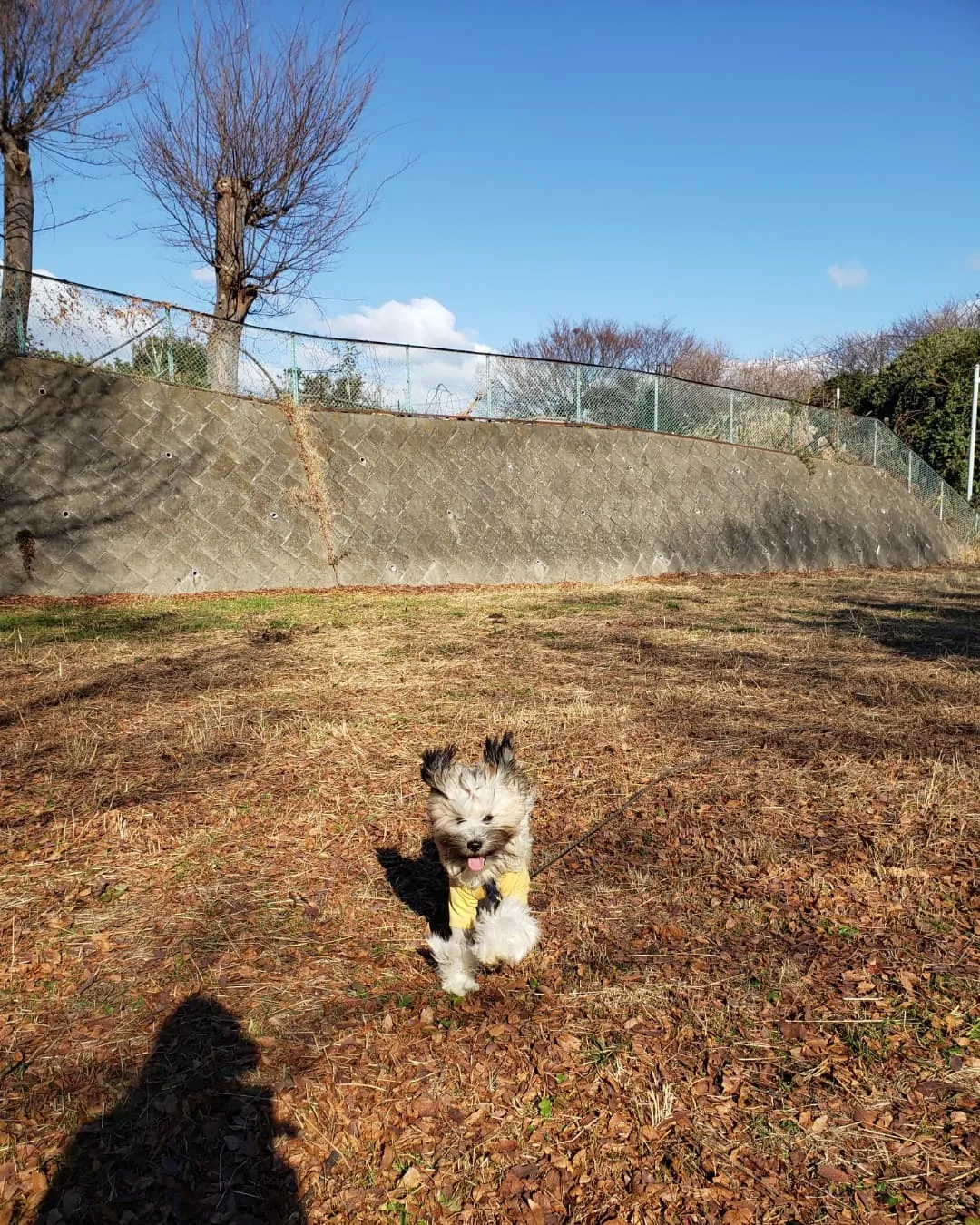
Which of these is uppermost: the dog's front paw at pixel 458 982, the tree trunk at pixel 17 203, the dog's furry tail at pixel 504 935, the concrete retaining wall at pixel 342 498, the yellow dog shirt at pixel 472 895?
the tree trunk at pixel 17 203

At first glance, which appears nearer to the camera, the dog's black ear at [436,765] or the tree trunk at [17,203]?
the dog's black ear at [436,765]

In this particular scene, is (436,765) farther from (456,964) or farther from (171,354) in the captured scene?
(171,354)

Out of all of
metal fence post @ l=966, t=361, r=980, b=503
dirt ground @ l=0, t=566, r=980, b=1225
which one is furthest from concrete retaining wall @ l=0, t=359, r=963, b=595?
dirt ground @ l=0, t=566, r=980, b=1225

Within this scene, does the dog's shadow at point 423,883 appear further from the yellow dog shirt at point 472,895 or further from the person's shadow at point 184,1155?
the person's shadow at point 184,1155

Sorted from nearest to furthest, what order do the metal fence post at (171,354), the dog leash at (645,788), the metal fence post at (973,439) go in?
the dog leash at (645,788), the metal fence post at (171,354), the metal fence post at (973,439)

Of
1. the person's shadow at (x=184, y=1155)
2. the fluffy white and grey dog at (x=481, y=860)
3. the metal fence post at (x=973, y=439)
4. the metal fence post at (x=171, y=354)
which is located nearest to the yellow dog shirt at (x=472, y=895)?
the fluffy white and grey dog at (x=481, y=860)

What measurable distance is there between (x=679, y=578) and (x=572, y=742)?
1356 cm

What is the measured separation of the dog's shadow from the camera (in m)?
3.65

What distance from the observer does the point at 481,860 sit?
3084 mm

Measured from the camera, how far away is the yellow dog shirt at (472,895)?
→ 10.2ft

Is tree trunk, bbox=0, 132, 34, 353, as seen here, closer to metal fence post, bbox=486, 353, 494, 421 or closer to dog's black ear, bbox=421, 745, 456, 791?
metal fence post, bbox=486, 353, 494, 421

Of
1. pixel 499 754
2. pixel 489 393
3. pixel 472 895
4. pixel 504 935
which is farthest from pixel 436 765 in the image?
pixel 489 393

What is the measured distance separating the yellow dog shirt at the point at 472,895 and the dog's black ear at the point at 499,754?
0.41 meters

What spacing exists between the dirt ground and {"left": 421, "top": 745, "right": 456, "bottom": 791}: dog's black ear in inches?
28.6
